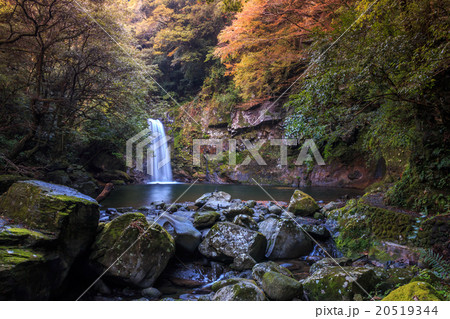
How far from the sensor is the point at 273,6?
8.52m

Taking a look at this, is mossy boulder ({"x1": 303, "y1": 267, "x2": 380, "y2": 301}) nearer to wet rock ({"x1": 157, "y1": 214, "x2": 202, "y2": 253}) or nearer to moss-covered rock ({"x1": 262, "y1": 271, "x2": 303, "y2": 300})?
moss-covered rock ({"x1": 262, "y1": 271, "x2": 303, "y2": 300})

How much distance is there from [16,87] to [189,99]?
15.2m

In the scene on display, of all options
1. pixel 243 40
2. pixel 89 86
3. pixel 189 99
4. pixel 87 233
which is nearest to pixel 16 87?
pixel 89 86

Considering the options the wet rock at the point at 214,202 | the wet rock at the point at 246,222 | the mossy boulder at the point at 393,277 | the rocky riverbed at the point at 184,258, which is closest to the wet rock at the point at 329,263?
the rocky riverbed at the point at 184,258

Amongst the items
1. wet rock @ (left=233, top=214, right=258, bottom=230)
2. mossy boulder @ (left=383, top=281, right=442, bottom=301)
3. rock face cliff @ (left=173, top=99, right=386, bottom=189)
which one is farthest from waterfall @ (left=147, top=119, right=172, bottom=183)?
mossy boulder @ (left=383, top=281, right=442, bottom=301)

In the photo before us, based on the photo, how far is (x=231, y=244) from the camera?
12.3 ft

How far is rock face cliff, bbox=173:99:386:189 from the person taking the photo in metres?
12.8

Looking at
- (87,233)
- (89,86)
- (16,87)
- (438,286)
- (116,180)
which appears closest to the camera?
(438,286)

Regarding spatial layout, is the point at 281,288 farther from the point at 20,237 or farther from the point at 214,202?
the point at 214,202

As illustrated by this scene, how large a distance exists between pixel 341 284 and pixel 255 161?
43.2ft

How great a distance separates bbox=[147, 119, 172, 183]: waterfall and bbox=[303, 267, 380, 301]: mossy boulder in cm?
1512

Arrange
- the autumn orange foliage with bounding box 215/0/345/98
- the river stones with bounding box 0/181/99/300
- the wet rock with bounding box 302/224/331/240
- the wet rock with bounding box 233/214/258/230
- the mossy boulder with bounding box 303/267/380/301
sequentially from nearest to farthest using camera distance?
the river stones with bounding box 0/181/99/300, the mossy boulder with bounding box 303/267/380/301, the wet rock with bounding box 302/224/331/240, the wet rock with bounding box 233/214/258/230, the autumn orange foliage with bounding box 215/0/345/98

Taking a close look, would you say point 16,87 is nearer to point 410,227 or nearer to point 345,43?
point 345,43

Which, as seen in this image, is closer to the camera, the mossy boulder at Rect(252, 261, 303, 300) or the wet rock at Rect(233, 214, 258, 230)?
the mossy boulder at Rect(252, 261, 303, 300)
